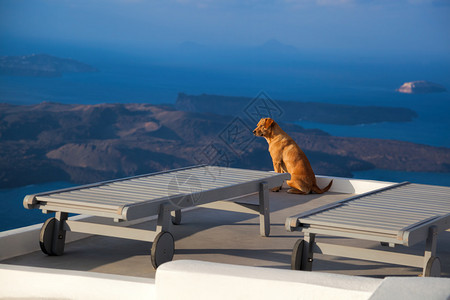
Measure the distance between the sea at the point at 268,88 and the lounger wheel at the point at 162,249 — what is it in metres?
18.4

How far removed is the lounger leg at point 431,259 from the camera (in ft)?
11.0

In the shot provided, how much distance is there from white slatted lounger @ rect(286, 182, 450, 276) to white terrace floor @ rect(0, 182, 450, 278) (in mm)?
388

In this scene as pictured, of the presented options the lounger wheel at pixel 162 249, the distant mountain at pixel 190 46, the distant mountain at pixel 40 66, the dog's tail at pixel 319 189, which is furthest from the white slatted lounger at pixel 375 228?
the distant mountain at pixel 190 46

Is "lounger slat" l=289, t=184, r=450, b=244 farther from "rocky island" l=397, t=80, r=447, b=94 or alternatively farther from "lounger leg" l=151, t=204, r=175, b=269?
"rocky island" l=397, t=80, r=447, b=94

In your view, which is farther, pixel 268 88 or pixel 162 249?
pixel 268 88

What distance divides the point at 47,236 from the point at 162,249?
0.78m

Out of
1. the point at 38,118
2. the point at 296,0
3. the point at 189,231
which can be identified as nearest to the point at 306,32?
the point at 296,0

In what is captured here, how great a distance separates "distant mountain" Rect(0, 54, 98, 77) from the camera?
80.8 feet

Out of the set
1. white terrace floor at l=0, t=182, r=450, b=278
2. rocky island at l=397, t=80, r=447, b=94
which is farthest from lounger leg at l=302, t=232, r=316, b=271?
rocky island at l=397, t=80, r=447, b=94

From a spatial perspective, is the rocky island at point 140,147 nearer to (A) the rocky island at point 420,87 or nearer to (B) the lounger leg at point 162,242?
(A) the rocky island at point 420,87

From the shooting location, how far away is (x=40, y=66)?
2552 centimetres

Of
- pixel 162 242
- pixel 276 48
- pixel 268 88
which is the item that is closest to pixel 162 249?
pixel 162 242

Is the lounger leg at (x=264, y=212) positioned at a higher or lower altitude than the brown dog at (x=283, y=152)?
lower

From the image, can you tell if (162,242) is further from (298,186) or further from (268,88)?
(268,88)
